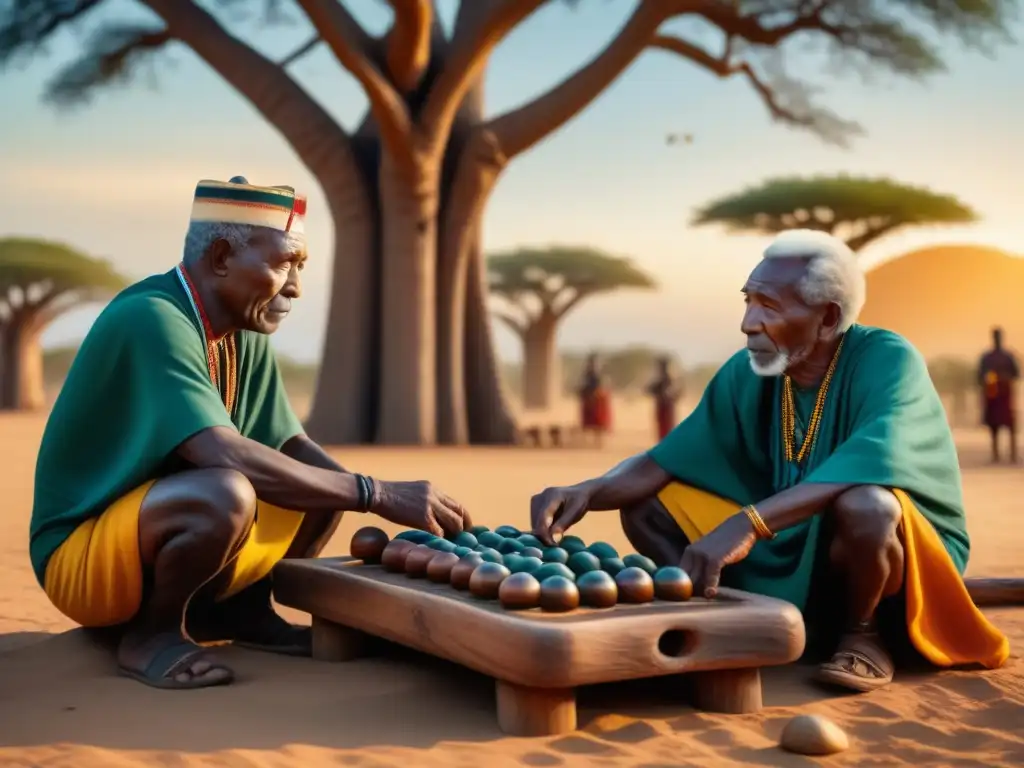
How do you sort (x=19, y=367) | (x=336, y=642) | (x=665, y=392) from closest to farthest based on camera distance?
(x=336, y=642)
(x=665, y=392)
(x=19, y=367)

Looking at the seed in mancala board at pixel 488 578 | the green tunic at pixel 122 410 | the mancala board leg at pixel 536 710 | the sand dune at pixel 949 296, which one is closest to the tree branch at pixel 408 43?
the green tunic at pixel 122 410

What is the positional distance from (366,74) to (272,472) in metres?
11.1

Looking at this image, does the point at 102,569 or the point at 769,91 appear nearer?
the point at 102,569

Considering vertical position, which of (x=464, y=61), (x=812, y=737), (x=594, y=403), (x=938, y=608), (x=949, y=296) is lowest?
(x=812, y=737)

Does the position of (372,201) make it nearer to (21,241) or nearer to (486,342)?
(486,342)

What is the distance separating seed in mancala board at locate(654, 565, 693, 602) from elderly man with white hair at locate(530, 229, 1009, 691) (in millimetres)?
106

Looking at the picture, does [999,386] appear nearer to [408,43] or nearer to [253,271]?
[408,43]

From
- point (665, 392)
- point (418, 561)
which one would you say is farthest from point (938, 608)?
point (665, 392)

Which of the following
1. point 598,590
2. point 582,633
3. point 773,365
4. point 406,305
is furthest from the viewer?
point 406,305

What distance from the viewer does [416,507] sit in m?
3.88

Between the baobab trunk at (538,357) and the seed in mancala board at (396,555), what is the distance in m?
36.4

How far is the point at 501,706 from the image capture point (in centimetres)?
318

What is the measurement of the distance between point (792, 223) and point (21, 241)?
22720mm

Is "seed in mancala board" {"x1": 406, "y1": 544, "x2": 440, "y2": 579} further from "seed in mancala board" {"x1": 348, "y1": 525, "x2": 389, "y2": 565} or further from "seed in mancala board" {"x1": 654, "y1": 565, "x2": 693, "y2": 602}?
"seed in mancala board" {"x1": 654, "y1": 565, "x2": 693, "y2": 602}
